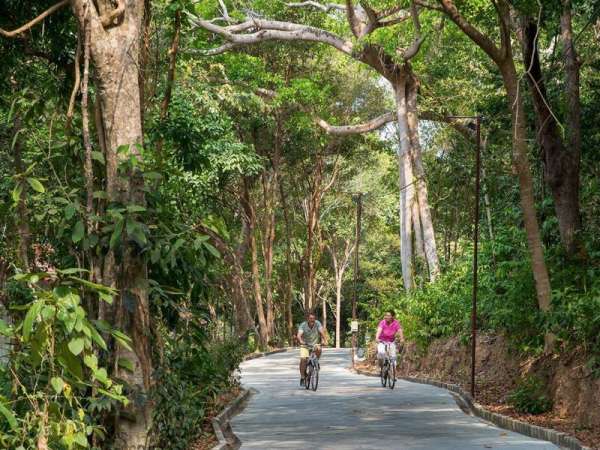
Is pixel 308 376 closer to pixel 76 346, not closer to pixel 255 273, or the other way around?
pixel 76 346

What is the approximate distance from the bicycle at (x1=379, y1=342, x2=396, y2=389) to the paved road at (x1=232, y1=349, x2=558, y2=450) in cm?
21

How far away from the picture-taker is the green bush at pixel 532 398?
640 inches

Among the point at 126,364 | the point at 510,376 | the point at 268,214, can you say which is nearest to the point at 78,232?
the point at 126,364

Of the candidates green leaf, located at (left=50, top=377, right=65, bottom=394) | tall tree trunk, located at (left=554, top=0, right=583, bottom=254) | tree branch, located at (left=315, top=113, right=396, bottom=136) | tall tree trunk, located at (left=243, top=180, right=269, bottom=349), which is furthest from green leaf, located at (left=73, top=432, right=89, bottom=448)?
tall tree trunk, located at (left=243, top=180, right=269, bottom=349)

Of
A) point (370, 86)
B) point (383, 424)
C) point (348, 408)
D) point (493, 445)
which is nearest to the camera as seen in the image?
point (493, 445)

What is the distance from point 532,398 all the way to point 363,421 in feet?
9.06

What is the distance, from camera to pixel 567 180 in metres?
19.2

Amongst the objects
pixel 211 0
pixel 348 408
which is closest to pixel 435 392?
pixel 348 408

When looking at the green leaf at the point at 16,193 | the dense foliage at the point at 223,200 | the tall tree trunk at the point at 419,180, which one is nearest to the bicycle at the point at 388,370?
the dense foliage at the point at 223,200

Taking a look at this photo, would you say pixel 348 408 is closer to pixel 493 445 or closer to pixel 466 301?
pixel 493 445

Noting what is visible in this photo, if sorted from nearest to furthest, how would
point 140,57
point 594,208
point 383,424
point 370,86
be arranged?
1. point 140,57
2. point 383,424
3. point 594,208
4. point 370,86

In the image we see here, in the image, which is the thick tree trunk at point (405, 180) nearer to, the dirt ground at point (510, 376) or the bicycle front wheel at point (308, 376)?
the dirt ground at point (510, 376)

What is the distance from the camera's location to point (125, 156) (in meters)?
9.27

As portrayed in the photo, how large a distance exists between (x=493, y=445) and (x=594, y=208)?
33.0ft
